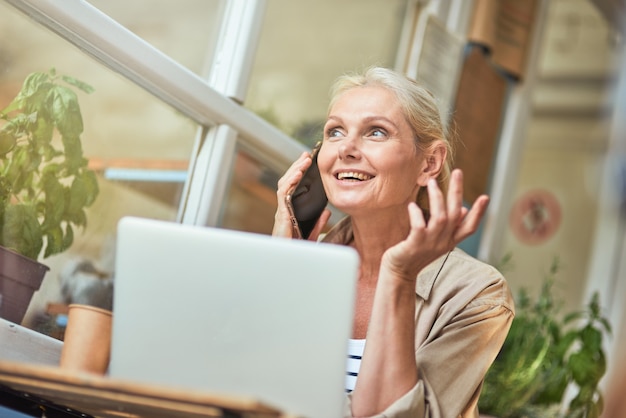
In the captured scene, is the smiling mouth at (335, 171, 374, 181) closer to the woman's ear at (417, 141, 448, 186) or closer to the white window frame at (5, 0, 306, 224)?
the woman's ear at (417, 141, 448, 186)

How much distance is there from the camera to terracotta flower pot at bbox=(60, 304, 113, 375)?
1.83 meters

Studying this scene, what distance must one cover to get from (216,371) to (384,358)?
40 centimetres

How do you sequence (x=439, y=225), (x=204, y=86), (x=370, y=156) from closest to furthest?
(x=439, y=225)
(x=370, y=156)
(x=204, y=86)

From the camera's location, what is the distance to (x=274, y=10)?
10.4 feet

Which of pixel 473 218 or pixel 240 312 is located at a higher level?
pixel 473 218

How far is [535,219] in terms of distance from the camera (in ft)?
22.5

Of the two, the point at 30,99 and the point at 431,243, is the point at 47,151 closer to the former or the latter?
the point at 30,99

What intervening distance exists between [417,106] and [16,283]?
1.01 meters

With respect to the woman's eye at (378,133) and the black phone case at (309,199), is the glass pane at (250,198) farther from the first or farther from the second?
the woman's eye at (378,133)

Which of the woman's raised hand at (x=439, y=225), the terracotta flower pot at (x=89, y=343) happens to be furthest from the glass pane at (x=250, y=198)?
the woman's raised hand at (x=439, y=225)

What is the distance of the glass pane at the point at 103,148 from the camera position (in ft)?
7.22

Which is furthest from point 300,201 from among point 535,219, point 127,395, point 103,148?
point 535,219

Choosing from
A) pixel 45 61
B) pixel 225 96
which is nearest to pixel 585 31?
pixel 225 96

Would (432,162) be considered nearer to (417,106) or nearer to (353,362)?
(417,106)
